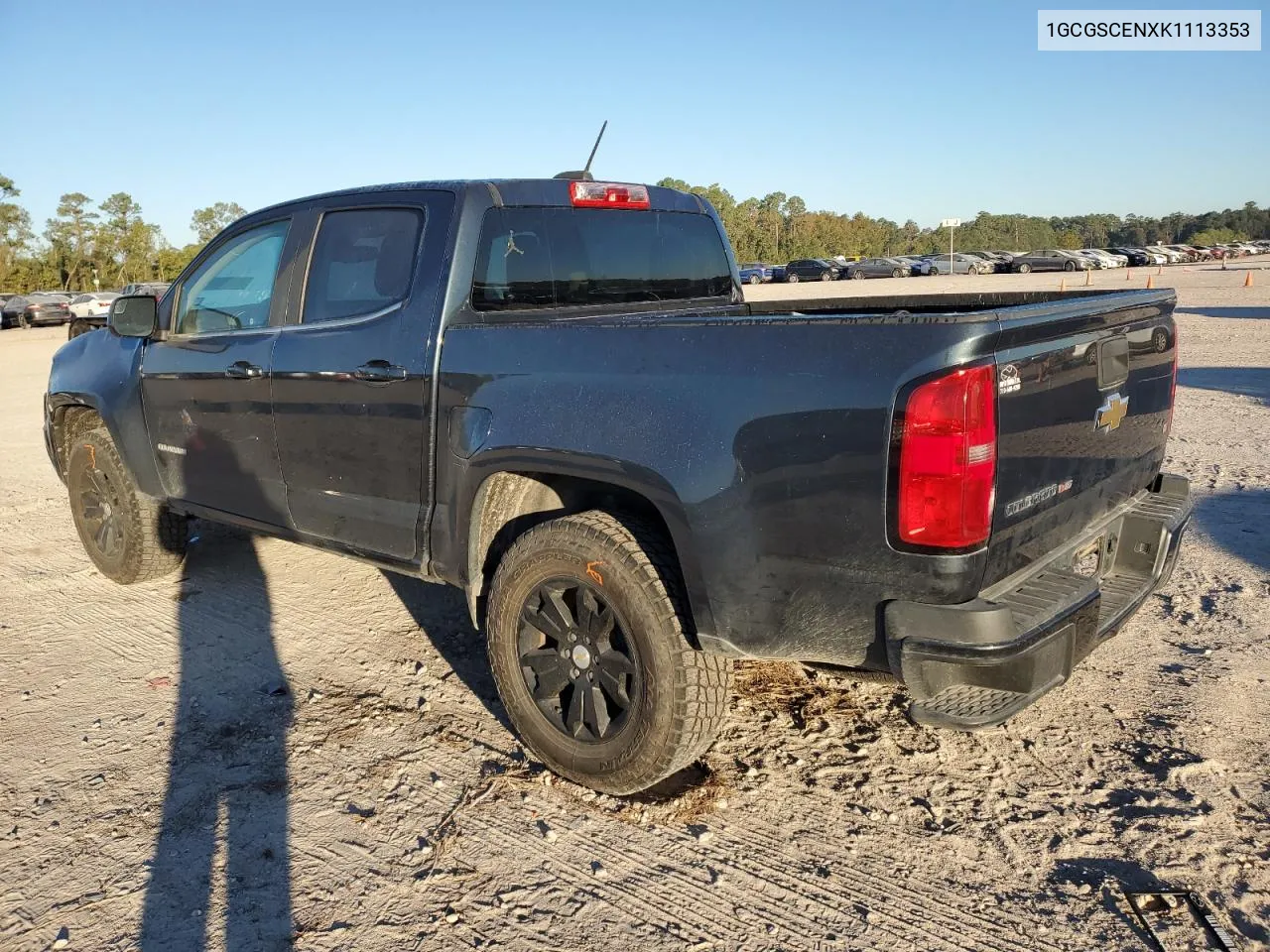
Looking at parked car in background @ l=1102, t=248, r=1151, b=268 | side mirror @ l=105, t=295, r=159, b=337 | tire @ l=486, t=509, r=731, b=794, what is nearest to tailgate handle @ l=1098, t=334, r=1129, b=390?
tire @ l=486, t=509, r=731, b=794

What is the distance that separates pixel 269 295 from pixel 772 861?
3.11 m

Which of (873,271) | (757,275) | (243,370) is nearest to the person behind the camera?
(243,370)

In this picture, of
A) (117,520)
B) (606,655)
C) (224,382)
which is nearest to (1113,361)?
(606,655)

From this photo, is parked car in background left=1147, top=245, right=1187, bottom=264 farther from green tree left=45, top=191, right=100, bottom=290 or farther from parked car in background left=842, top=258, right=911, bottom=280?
green tree left=45, top=191, right=100, bottom=290

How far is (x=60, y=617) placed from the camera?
5031 mm

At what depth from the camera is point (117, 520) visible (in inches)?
212

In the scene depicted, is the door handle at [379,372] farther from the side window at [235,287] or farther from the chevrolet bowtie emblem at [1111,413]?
the chevrolet bowtie emblem at [1111,413]

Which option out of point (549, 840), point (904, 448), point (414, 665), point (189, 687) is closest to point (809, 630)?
point (904, 448)

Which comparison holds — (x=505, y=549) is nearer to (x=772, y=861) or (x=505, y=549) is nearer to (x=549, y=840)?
(x=549, y=840)

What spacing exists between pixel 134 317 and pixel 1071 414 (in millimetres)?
4256

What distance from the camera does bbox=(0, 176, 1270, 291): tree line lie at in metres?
77.7

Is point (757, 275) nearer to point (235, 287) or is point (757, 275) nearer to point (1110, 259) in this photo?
point (1110, 259)

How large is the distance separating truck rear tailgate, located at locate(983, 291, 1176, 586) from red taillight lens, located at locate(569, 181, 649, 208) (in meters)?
1.96

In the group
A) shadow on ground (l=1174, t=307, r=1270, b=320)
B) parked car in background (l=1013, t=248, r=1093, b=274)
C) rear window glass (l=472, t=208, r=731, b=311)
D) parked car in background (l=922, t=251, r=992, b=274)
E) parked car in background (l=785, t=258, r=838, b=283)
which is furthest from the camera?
parked car in background (l=922, t=251, r=992, b=274)
